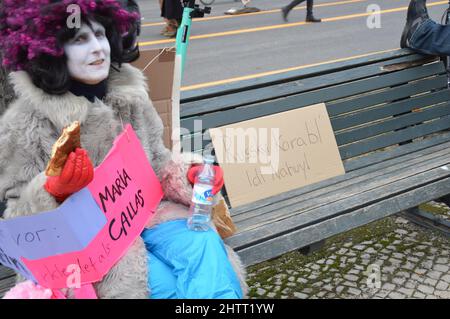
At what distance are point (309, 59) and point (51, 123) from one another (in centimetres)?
714

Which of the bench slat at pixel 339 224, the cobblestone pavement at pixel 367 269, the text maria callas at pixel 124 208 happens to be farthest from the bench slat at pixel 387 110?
the text maria callas at pixel 124 208

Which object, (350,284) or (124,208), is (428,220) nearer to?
(350,284)

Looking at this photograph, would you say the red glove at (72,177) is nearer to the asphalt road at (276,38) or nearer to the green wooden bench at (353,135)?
the green wooden bench at (353,135)

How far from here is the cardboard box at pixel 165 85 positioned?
297cm

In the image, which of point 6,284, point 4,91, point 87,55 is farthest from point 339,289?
point 4,91

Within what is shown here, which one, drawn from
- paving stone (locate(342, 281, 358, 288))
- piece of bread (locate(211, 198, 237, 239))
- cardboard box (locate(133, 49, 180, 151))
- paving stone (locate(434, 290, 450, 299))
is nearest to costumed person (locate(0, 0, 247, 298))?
piece of bread (locate(211, 198, 237, 239))

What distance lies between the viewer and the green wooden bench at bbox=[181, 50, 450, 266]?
2.98 meters

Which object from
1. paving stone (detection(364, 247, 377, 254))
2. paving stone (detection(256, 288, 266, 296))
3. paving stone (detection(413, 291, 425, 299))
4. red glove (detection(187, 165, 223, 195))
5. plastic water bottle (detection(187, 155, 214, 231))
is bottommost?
paving stone (detection(413, 291, 425, 299))

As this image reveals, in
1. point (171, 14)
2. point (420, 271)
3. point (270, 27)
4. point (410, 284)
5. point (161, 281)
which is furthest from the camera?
point (270, 27)

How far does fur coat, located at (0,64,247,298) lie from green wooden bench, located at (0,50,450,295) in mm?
484

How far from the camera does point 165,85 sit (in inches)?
119

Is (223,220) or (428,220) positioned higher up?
(223,220)

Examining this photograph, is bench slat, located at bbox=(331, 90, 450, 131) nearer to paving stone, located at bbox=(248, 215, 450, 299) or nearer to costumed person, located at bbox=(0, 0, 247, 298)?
paving stone, located at bbox=(248, 215, 450, 299)

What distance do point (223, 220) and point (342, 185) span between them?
953 mm
